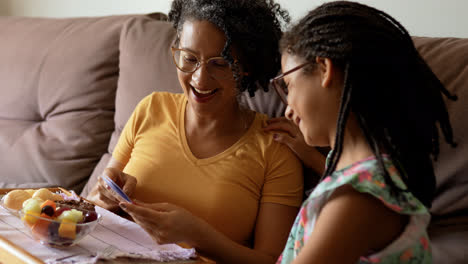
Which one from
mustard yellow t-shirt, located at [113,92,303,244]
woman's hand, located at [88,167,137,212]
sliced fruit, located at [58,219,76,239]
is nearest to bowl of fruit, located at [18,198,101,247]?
sliced fruit, located at [58,219,76,239]

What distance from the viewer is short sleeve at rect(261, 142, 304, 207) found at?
1.36 m

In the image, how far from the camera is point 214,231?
3.99 feet

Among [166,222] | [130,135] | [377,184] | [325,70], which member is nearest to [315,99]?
[325,70]

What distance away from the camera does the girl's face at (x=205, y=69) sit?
1.33 meters

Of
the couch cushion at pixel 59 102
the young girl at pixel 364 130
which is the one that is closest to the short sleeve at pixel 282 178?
the young girl at pixel 364 130

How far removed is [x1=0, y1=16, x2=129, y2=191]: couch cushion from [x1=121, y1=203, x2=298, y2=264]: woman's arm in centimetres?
80

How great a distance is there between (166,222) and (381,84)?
0.51 meters

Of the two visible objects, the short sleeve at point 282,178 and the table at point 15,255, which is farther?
the short sleeve at point 282,178

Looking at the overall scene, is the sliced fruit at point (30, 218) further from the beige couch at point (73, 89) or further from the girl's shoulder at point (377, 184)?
the beige couch at point (73, 89)

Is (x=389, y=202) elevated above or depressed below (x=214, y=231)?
above

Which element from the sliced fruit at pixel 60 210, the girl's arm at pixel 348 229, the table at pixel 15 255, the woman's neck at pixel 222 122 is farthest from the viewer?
the woman's neck at pixel 222 122

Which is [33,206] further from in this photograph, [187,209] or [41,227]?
[187,209]

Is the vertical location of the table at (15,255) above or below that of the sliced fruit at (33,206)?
below

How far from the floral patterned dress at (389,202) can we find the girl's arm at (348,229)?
14mm
